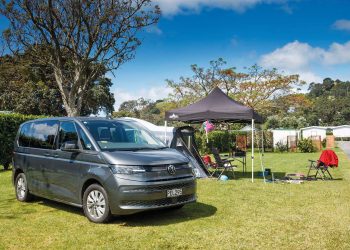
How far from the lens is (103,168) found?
21.8ft

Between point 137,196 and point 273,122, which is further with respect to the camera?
point 273,122

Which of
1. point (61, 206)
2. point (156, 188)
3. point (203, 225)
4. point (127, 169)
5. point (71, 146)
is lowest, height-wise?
point (203, 225)

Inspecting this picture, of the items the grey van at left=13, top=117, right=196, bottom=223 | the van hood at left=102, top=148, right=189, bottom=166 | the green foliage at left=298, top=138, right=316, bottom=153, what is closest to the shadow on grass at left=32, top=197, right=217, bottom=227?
the grey van at left=13, top=117, right=196, bottom=223

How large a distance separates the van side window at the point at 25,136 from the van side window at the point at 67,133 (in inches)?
50.8

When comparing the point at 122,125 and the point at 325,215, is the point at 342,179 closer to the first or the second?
the point at 325,215

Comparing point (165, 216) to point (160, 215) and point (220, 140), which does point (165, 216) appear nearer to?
point (160, 215)

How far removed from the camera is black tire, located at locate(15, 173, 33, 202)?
860cm

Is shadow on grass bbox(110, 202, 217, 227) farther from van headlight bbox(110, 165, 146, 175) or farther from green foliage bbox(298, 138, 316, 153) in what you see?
green foliage bbox(298, 138, 316, 153)

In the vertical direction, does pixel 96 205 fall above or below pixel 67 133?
below

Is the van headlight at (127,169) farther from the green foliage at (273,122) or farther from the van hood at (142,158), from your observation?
the green foliage at (273,122)

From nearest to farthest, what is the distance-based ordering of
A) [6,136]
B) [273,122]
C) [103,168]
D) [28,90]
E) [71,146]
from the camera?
1. [103,168]
2. [71,146]
3. [6,136]
4. [28,90]
5. [273,122]

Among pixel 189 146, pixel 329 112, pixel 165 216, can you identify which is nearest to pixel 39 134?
pixel 165 216

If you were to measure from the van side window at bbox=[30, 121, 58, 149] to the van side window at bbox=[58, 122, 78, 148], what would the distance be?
9.0 inches

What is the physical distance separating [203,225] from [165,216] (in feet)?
3.09
